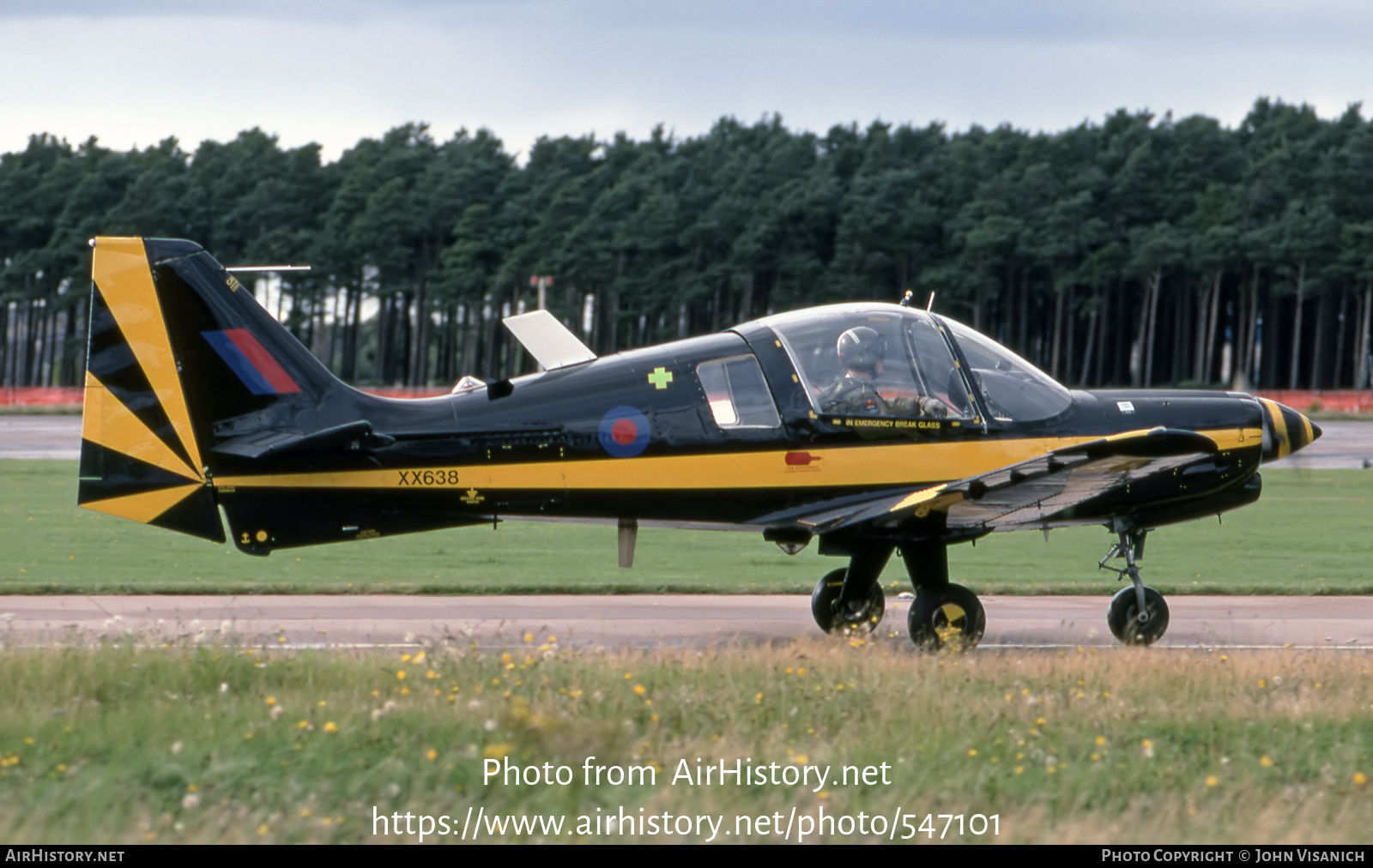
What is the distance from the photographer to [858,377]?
11078 millimetres

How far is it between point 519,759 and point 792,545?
5849 millimetres

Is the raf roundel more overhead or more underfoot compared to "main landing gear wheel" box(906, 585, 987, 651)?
more overhead

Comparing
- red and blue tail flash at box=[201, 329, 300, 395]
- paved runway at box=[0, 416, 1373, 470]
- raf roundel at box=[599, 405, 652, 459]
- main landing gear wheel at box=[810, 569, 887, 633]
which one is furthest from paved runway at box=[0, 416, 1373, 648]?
paved runway at box=[0, 416, 1373, 470]

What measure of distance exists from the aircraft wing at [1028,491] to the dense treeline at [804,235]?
84.5 metres

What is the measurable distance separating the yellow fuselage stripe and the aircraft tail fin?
0.35 m

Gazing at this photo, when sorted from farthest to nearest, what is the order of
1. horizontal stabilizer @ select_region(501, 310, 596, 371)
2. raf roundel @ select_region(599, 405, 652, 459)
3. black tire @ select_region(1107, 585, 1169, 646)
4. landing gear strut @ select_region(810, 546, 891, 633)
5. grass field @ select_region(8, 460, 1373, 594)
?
grass field @ select_region(8, 460, 1373, 594) < landing gear strut @ select_region(810, 546, 891, 633) < horizontal stabilizer @ select_region(501, 310, 596, 371) < black tire @ select_region(1107, 585, 1169, 646) < raf roundel @ select_region(599, 405, 652, 459)

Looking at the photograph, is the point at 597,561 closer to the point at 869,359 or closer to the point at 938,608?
the point at 938,608

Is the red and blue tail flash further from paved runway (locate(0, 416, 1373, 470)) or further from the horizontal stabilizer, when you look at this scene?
paved runway (locate(0, 416, 1373, 470))

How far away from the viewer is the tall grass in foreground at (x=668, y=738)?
578 cm

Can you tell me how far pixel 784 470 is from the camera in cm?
1111

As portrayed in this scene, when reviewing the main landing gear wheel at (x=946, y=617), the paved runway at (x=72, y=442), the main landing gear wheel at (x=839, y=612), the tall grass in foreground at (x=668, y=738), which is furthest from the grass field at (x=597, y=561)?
the paved runway at (x=72, y=442)

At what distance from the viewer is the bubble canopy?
11.0m

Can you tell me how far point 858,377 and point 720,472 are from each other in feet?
4.36

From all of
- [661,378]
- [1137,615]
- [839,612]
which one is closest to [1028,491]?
[1137,615]
